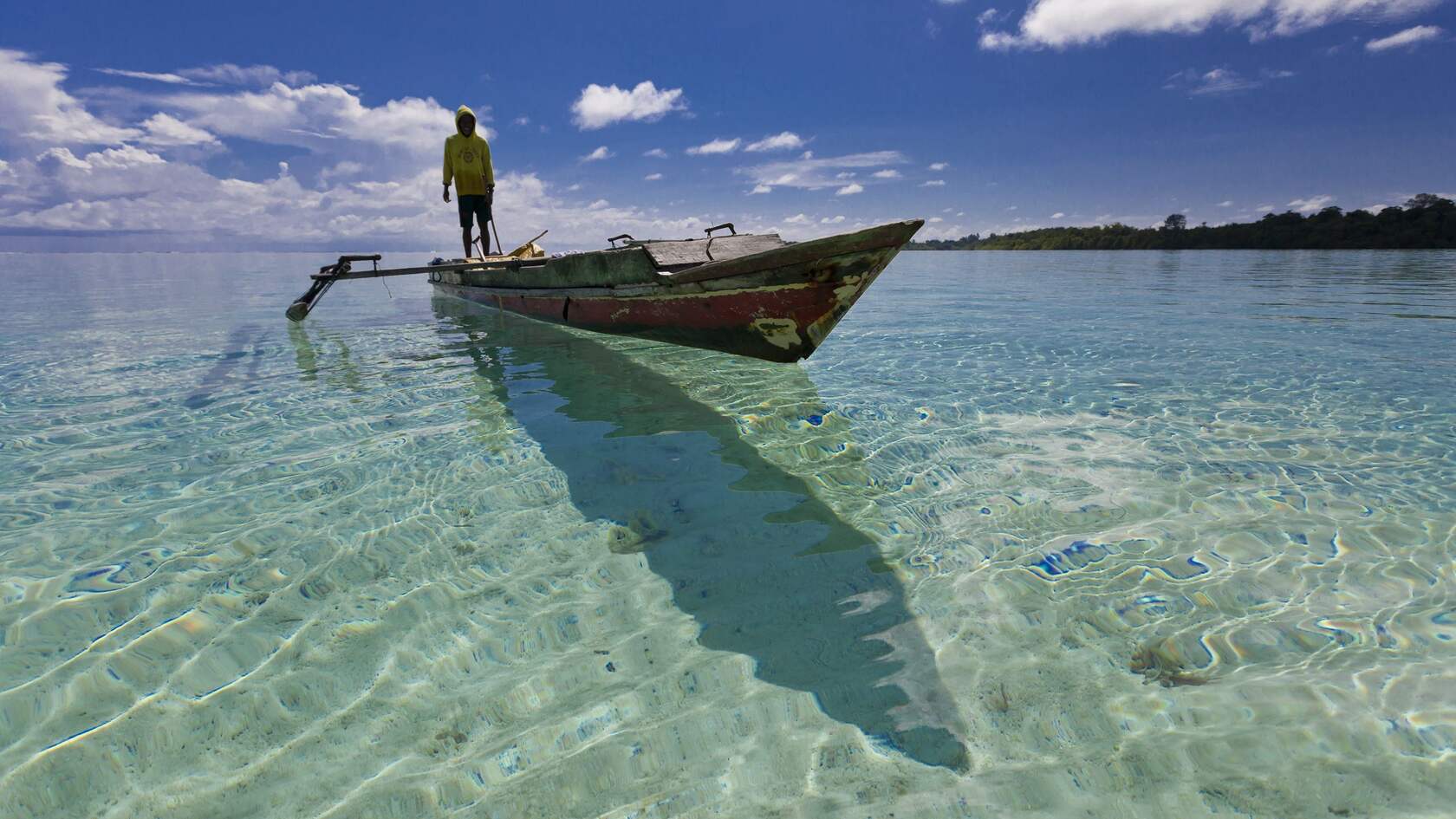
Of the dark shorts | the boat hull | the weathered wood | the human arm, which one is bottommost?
the boat hull

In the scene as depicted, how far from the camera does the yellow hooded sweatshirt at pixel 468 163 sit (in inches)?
474

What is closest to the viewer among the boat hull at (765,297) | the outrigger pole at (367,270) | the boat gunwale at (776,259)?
the boat gunwale at (776,259)

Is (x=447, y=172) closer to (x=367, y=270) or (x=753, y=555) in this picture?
(x=367, y=270)

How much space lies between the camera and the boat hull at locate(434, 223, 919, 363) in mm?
5289

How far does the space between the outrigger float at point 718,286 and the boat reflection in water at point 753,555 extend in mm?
966

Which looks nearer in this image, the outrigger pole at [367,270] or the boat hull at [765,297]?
the boat hull at [765,297]

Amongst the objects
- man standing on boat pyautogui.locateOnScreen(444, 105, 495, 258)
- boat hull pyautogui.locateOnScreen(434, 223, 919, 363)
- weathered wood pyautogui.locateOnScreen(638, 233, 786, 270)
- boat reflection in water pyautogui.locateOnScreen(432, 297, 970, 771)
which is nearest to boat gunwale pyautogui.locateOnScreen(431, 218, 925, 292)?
boat hull pyautogui.locateOnScreen(434, 223, 919, 363)

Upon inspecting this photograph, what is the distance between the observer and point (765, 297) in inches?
235

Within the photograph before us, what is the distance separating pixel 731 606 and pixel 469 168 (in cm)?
1197

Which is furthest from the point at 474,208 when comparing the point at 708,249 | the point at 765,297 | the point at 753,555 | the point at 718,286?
the point at 753,555

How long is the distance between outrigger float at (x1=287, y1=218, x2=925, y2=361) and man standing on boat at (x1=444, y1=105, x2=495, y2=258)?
2612 mm

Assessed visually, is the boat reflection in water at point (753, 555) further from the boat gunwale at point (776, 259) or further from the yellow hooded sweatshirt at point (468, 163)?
the yellow hooded sweatshirt at point (468, 163)

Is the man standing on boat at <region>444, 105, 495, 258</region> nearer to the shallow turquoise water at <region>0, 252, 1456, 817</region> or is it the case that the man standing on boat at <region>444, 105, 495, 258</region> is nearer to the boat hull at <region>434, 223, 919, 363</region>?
the boat hull at <region>434, 223, 919, 363</region>

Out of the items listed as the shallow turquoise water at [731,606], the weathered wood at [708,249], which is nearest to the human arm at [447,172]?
the weathered wood at [708,249]
